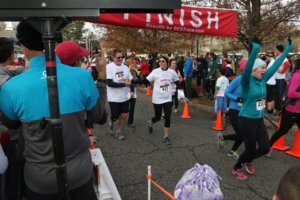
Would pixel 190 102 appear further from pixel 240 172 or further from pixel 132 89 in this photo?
pixel 240 172

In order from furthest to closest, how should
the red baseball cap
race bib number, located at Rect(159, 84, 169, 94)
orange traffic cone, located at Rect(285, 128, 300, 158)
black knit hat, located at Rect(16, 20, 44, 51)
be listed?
race bib number, located at Rect(159, 84, 169, 94)
orange traffic cone, located at Rect(285, 128, 300, 158)
the red baseball cap
black knit hat, located at Rect(16, 20, 44, 51)

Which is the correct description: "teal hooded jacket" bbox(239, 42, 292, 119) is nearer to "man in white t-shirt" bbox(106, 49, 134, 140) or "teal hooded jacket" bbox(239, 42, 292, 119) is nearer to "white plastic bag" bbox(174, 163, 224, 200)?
"white plastic bag" bbox(174, 163, 224, 200)

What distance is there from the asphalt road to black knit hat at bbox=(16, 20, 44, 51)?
103 inches

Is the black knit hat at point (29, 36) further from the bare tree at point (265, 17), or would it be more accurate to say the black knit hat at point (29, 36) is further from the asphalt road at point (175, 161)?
the bare tree at point (265, 17)

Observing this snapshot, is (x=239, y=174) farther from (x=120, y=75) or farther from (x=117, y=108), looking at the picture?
(x=120, y=75)

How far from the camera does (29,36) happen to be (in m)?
1.77

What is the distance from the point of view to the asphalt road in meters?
4.14

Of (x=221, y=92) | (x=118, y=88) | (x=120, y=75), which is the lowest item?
(x=221, y=92)

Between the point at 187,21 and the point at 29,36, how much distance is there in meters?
4.21

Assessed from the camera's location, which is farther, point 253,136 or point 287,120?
point 287,120

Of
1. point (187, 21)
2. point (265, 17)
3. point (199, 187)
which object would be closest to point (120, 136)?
point (187, 21)

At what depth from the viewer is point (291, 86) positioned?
509cm

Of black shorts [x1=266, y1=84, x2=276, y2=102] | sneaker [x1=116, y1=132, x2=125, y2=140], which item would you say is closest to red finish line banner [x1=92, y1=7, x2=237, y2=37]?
sneaker [x1=116, y1=132, x2=125, y2=140]

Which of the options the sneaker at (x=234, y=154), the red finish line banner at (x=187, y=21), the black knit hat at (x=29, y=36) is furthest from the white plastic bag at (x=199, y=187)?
the sneaker at (x=234, y=154)
